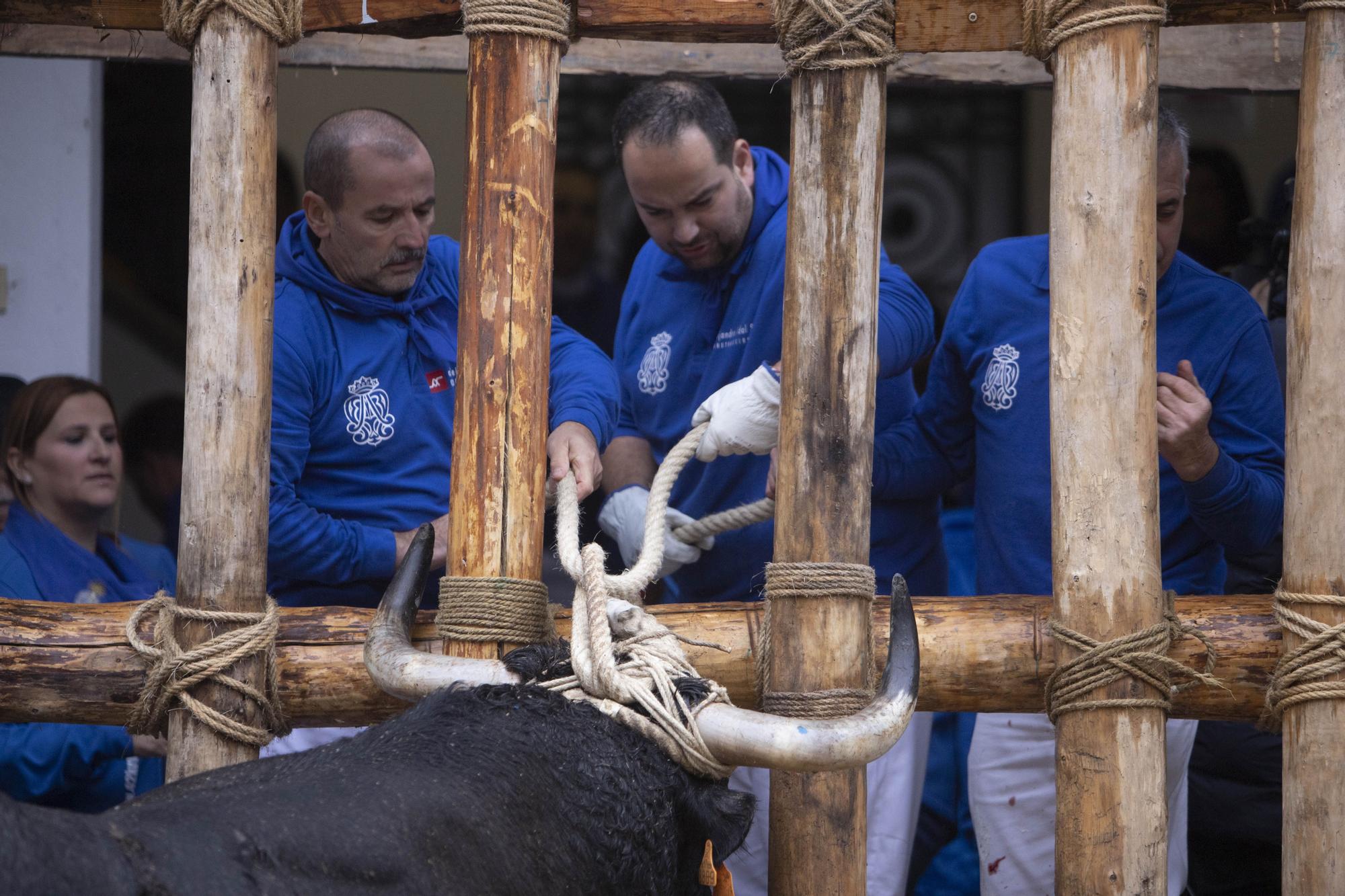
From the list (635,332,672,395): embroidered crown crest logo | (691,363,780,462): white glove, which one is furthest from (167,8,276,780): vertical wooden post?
(635,332,672,395): embroidered crown crest logo

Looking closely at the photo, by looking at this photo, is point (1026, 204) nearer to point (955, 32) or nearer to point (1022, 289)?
point (1022, 289)

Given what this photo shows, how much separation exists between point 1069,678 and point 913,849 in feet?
6.27

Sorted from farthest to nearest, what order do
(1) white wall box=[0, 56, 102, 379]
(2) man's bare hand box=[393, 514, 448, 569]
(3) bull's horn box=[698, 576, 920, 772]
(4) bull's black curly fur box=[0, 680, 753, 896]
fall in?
(1) white wall box=[0, 56, 102, 379] < (2) man's bare hand box=[393, 514, 448, 569] < (3) bull's horn box=[698, 576, 920, 772] < (4) bull's black curly fur box=[0, 680, 753, 896]

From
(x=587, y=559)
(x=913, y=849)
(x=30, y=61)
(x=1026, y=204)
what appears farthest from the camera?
(x=1026, y=204)

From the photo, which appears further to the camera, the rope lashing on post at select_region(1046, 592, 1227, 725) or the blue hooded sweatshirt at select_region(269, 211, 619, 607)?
the blue hooded sweatshirt at select_region(269, 211, 619, 607)

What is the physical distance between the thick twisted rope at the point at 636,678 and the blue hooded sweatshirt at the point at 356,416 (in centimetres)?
77

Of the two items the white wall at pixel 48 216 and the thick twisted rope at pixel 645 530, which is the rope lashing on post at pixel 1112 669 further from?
the white wall at pixel 48 216

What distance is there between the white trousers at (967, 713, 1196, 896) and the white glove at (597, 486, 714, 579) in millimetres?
784

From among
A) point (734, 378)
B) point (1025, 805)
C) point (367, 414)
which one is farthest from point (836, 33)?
point (1025, 805)

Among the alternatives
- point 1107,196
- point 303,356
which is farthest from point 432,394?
point 1107,196

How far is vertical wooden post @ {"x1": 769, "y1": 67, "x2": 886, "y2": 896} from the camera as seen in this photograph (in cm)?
212

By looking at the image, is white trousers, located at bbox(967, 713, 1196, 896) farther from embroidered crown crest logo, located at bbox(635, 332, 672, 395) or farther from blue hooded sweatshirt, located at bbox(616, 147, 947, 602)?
embroidered crown crest logo, located at bbox(635, 332, 672, 395)

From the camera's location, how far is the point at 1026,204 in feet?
19.7

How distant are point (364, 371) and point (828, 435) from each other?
1240mm
